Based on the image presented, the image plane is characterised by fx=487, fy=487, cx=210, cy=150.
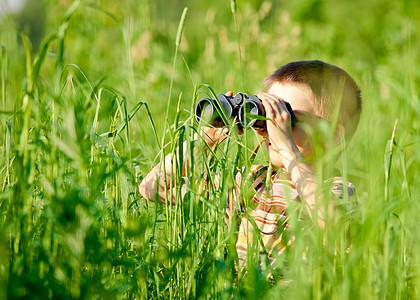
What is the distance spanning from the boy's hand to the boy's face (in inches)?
4.7

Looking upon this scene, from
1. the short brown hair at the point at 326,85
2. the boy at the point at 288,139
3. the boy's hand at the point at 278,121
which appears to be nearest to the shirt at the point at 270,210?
the boy at the point at 288,139

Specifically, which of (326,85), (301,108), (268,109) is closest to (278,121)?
(268,109)

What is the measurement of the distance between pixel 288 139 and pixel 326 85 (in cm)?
33

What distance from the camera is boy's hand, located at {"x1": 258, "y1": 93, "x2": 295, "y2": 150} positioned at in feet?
4.20

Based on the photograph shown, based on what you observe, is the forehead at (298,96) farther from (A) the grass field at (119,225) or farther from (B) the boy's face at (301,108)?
(A) the grass field at (119,225)

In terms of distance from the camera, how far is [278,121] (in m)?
1.29

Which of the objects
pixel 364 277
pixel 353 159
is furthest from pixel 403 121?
pixel 364 277

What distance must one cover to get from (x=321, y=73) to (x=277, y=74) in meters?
0.14

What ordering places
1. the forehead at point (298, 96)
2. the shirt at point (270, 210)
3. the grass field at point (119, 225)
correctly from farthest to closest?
the forehead at point (298, 96) < the shirt at point (270, 210) < the grass field at point (119, 225)

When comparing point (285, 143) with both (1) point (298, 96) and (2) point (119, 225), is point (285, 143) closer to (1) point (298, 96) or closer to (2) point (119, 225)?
(1) point (298, 96)

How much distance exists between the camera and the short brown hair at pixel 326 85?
1501 millimetres

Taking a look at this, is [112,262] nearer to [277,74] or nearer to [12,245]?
[12,245]

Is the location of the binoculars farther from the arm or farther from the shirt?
the shirt

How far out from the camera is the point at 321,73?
157 centimetres
